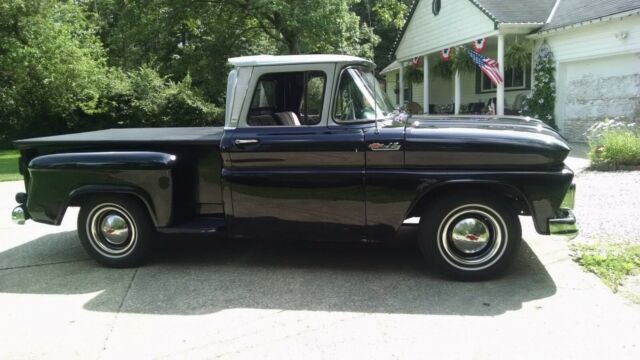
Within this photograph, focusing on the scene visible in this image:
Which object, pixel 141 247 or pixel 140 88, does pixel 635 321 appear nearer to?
pixel 141 247

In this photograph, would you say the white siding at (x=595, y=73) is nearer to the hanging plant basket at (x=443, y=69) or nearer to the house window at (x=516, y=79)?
the house window at (x=516, y=79)

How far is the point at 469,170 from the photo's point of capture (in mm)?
4535

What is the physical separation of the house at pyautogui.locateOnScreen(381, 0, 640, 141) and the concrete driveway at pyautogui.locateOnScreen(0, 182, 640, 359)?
8953 millimetres

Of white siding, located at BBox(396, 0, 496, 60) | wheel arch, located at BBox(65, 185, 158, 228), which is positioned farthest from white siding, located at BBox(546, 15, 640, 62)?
wheel arch, located at BBox(65, 185, 158, 228)

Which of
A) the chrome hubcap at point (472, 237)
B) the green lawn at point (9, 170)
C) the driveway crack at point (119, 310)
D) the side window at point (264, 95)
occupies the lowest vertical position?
the driveway crack at point (119, 310)

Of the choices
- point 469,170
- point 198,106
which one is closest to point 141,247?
point 469,170

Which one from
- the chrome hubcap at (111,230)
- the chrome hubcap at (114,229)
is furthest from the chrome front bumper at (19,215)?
the chrome hubcap at (114,229)

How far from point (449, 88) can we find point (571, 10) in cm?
962

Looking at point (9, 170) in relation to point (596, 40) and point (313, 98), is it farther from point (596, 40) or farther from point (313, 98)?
point (596, 40)

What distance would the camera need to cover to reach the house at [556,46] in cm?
1273

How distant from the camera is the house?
12727mm

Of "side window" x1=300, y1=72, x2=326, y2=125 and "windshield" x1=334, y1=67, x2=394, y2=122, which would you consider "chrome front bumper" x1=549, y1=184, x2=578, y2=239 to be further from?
"side window" x1=300, y1=72, x2=326, y2=125

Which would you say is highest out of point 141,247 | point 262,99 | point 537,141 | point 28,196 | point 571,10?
point 571,10

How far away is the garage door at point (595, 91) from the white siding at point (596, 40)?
266 mm
